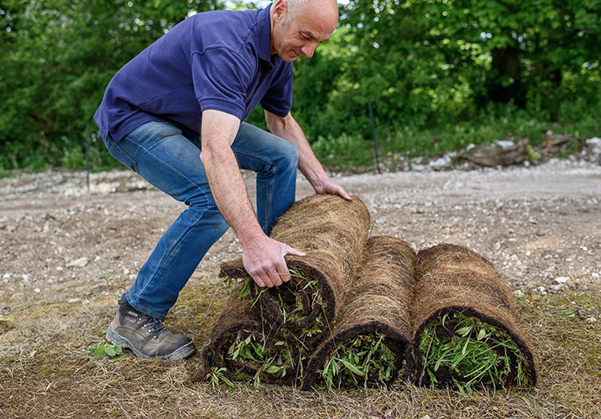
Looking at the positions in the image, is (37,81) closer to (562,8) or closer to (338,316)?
(562,8)

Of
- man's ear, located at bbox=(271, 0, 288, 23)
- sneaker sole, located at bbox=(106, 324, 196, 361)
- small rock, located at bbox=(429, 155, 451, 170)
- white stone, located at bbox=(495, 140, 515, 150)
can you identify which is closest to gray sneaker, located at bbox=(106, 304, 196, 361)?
sneaker sole, located at bbox=(106, 324, 196, 361)

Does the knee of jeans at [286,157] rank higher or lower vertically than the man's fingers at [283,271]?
higher

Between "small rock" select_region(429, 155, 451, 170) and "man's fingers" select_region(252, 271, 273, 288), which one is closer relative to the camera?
"man's fingers" select_region(252, 271, 273, 288)

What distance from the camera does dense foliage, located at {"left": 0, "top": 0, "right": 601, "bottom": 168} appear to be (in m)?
10.7

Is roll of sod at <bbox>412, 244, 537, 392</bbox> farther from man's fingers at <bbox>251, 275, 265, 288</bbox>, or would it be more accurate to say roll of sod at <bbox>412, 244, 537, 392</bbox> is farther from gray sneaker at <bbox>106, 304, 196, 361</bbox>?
gray sneaker at <bbox>106, 304, 196, 361</bbox>

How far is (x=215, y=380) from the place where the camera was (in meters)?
2.73

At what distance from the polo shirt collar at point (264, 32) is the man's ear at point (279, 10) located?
0.12 feet

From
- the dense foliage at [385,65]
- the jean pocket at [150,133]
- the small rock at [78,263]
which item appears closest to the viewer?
the jean pocket at [150,133]

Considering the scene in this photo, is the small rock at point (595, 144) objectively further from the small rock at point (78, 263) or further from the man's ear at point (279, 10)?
the man's ear at point (279, 10)

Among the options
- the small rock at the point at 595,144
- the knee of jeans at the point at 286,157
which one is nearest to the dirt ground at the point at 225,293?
the knee of jeans at the point at 286,157

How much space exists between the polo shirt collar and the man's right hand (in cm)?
92

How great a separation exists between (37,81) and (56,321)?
11141 mm

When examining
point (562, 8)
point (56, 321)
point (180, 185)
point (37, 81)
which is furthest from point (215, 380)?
point (37, 81)

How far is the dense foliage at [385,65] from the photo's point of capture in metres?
10.7
